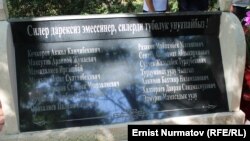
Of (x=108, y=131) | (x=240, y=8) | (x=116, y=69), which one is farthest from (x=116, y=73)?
(x=240, y=8)

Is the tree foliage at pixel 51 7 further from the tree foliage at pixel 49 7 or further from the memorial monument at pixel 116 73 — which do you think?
the memorial monument at pixel 116 73

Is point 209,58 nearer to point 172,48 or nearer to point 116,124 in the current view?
point 172,48

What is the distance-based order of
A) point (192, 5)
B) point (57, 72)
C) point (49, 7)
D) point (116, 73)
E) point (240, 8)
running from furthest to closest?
1. point (49, 7)
2. point (240, 8)
3. point (192, 5)
4. point (116, 73)
5. point (57, 72)

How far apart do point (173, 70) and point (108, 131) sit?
0.86 metres

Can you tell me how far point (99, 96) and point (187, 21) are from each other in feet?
3.65

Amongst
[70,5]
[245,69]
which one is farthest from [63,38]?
[70,5]

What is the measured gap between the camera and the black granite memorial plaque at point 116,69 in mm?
3990

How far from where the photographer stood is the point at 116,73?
4145mm

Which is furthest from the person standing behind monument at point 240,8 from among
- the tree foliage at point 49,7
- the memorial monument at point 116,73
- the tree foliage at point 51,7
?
the memorial monument at point 116,73

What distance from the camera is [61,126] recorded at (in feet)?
13.2

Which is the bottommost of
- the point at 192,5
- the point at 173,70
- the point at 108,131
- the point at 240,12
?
the point at 108,131

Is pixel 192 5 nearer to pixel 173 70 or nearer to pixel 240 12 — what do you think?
pixel 173 70

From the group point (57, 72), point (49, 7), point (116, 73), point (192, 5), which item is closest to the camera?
point (57, 72)

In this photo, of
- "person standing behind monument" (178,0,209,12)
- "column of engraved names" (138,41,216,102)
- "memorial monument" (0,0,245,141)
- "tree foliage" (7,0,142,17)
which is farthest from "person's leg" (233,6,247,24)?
"column of engraved names" (138,41,216,102)
